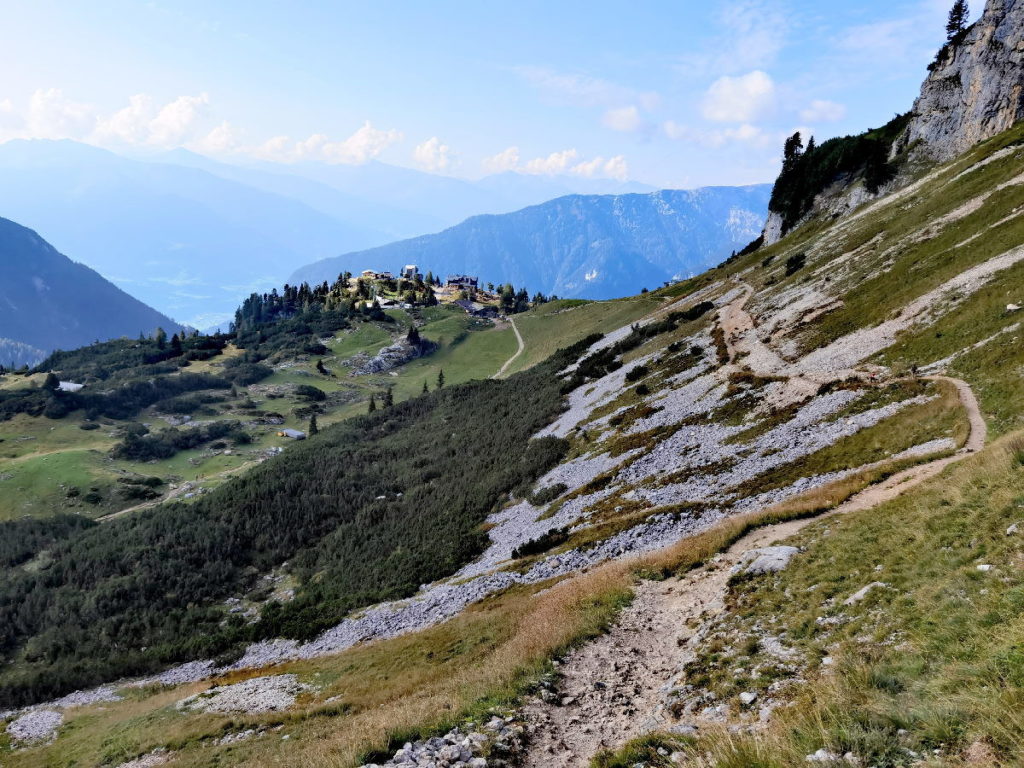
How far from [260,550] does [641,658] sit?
58.4m

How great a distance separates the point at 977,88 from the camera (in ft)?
260

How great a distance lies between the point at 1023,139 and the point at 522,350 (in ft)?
391

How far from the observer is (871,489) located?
74.3ft

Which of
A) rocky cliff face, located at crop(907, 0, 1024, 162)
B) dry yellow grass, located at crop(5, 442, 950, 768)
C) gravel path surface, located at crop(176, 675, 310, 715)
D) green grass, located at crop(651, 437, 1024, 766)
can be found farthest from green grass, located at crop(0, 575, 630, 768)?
rocky cliff face, located at crop(907, 0, 1024, 162)

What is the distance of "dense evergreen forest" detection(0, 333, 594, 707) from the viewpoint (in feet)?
143

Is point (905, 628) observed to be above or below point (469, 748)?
above

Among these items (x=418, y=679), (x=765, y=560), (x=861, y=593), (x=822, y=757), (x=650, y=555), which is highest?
(x=822, y=757)

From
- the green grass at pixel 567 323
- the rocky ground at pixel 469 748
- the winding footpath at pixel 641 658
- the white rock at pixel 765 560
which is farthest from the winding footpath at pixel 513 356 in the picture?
the rocky ground at pixel 469 748

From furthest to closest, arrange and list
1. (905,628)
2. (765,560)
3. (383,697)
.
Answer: (383,697), (765,560), (905,628)

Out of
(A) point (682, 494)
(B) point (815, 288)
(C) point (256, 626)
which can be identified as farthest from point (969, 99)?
(C) point (256, 626)

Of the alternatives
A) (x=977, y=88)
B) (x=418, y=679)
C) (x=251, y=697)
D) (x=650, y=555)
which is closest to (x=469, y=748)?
(x=418, y=679)

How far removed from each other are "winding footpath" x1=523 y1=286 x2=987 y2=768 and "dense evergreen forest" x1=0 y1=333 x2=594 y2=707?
2532 centimetres

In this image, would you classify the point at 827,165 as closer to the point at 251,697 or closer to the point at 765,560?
the point at 765,560

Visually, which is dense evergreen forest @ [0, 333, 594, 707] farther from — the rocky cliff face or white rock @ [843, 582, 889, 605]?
the rocky cliff face
